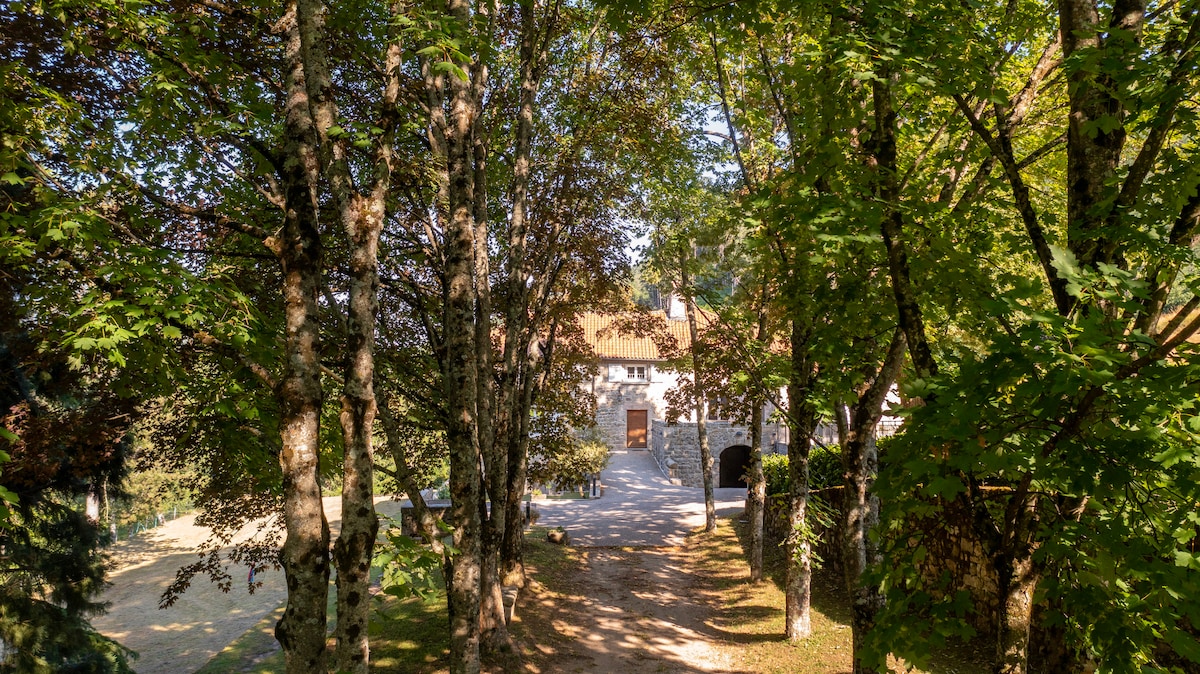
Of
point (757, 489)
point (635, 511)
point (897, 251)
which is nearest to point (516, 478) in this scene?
point (757, 489)

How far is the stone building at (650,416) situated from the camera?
27.2 metres

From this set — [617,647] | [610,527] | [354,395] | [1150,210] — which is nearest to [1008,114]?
[1150,210]

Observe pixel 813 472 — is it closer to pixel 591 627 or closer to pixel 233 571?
pixel 591 627

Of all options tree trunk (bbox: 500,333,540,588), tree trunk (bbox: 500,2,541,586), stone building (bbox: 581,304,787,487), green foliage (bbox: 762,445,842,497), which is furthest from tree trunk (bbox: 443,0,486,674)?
stone building (bbox: 581,304,787,487)

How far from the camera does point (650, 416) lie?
31.3m

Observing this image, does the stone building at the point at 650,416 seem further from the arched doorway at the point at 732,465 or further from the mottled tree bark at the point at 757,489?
the mottled tree bark at the point at 757,489

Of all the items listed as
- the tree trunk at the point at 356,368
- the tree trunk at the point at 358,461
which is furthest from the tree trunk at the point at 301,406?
the tree trunk at the point at 358,461

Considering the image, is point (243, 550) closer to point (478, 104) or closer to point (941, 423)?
point (478, 104)

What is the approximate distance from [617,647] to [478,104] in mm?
8787

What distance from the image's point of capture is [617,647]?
10008 mm

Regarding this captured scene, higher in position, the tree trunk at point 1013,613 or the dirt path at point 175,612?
the tree trunk at point 1013,613

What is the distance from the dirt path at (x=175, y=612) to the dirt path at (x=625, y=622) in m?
7.61

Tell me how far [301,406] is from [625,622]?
8.92 m

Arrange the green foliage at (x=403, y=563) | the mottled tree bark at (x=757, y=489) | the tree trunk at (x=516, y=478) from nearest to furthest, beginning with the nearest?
the green foliage at (x=403, y=563), the tree trunk at (x=516, y=478), the mottled tree bark at (x=757, y=489)
